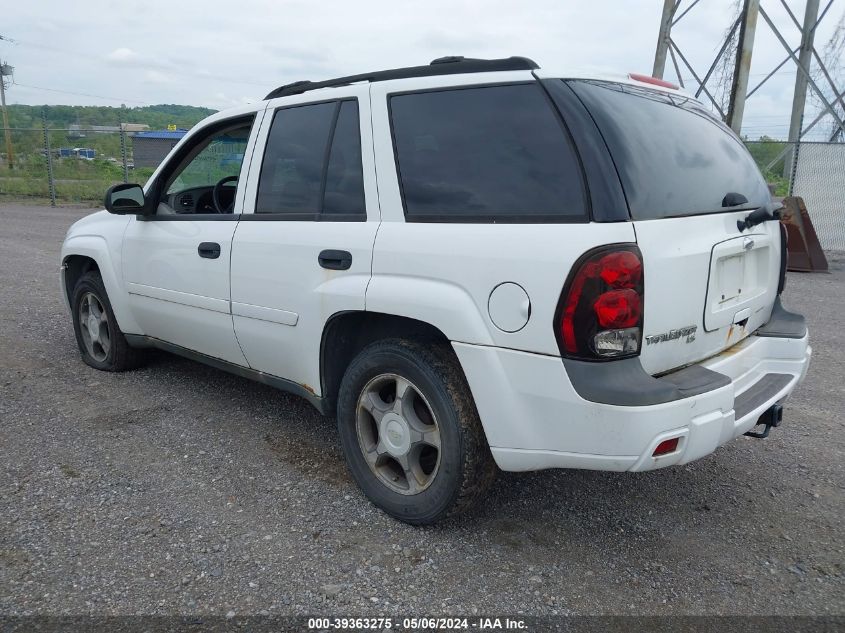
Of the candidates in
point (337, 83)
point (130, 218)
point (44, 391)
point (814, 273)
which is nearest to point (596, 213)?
point (337, 83)

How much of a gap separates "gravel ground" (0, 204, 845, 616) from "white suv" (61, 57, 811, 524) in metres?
0.32

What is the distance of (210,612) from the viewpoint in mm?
2410

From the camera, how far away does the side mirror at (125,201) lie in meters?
4.25

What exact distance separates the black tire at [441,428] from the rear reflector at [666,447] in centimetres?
68

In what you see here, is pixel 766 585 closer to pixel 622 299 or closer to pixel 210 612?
pixel 622 299

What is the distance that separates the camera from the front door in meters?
3.75

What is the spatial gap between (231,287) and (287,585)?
1.66 metres

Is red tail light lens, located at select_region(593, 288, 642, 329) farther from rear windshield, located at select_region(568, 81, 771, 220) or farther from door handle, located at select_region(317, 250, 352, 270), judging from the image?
door handle, located at select_region(317, 250, 352, 270)

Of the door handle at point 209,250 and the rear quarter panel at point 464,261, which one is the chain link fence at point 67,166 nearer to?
the door handle at point 209,250

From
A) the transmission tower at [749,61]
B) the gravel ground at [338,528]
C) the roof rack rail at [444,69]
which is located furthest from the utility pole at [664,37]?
the roof rack rail at [444,69]

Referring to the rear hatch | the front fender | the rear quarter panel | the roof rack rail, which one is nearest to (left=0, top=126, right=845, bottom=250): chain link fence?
the rear hatch

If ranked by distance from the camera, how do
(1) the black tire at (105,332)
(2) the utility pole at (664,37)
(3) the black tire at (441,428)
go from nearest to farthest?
(3) the black tire at (441,428), (1) the black tire at (105,332), (2) the utility pole at (664,37)

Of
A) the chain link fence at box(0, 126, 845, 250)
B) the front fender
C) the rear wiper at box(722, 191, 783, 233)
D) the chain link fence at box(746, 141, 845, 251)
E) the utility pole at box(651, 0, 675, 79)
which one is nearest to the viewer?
the rear wiper at box(722, 191, 783, 233)

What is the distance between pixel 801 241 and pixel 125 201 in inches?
379
